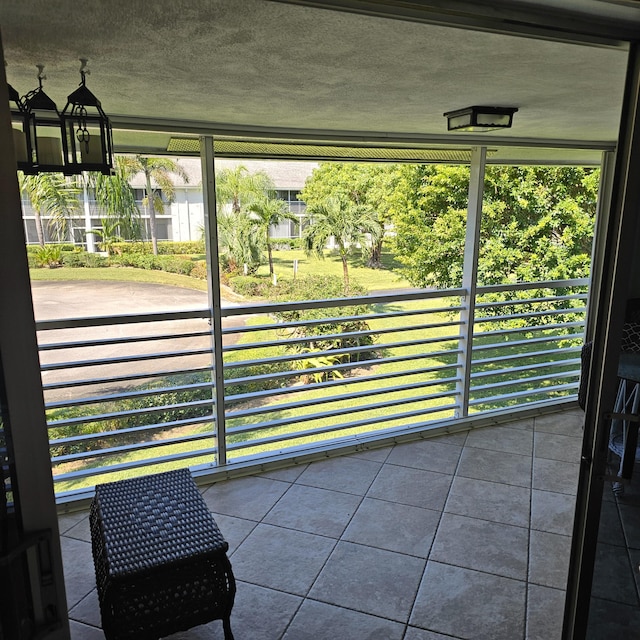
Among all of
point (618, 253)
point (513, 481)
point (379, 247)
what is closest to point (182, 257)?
point (379, 247)

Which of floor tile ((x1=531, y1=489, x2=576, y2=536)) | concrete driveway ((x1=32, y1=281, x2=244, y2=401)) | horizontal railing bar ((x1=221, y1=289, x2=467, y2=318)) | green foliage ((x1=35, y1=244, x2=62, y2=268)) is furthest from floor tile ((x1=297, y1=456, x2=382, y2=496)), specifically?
green foliage ((x1=35, y1=244, x2=62, y2=268))

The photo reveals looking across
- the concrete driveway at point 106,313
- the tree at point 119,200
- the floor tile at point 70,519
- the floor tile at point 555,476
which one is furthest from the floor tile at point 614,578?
the concrete driveway at point 106,313

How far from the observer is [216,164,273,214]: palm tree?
8.73 meters

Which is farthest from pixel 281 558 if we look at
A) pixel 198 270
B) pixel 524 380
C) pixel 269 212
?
pixel 269 212

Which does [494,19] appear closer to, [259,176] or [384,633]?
[384,633]

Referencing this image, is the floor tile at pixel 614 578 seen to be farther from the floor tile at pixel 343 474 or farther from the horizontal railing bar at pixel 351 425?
the horizontal railing bar at pixel 351 425

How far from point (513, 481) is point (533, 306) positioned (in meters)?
5.61

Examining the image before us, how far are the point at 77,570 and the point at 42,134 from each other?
6.99ft

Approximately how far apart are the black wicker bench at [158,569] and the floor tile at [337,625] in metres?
0.34

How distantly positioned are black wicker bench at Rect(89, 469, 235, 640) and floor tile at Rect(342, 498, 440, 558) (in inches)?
41.3

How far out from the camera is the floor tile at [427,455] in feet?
12.7

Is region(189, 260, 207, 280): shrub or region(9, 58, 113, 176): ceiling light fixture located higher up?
region(9, 58, 113, 176): ceiling light fixture

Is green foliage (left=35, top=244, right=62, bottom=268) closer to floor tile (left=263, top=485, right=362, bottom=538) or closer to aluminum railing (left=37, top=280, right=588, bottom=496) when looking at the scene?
aluminum railing (left=37, top=280, right=588, bottom=496)

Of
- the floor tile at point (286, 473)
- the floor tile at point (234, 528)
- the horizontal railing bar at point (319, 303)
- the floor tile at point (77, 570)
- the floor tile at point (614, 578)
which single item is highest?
the horizontal railing bar at point (319, 303)
